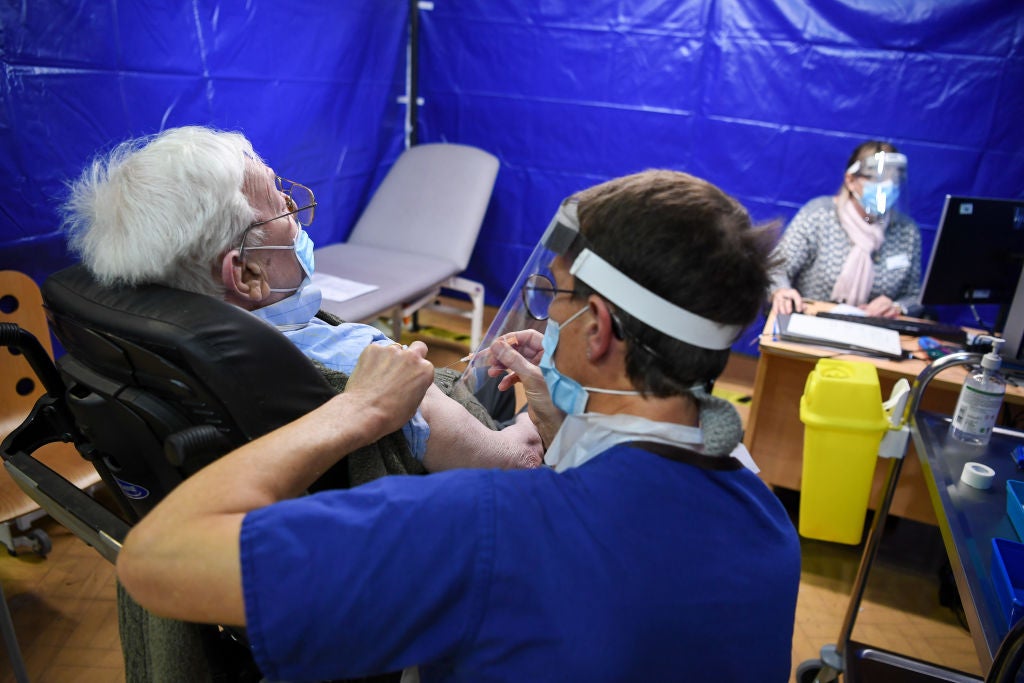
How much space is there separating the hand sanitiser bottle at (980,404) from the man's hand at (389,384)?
128 cm

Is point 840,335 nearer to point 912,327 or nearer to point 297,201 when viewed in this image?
point 912,327

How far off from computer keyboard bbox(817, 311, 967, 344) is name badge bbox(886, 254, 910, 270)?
39 cm

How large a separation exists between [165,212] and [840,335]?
2.09 m

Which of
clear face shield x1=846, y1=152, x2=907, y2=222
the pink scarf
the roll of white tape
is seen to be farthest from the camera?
the pink scarf

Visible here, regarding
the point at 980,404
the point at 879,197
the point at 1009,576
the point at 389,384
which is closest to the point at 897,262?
the point at 879,197

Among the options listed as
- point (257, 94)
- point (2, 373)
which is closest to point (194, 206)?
point (2, 373)

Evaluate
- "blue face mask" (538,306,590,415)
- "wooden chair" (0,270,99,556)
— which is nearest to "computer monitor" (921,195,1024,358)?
"blue face mask" (538,306,590,415)

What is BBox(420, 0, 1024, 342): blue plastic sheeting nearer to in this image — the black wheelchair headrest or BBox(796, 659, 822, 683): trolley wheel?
BBox(796, 659, 822, 683): trolley wheel

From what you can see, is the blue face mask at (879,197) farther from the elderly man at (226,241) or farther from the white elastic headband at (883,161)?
the elderly man at (226,241)

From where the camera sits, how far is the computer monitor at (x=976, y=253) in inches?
86.3

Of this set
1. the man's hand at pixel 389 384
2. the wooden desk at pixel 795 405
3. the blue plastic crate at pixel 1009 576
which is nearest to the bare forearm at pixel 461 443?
the man's hand at pixel 389 384

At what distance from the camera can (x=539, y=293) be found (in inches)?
40.5

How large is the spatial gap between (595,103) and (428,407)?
9.69 feet

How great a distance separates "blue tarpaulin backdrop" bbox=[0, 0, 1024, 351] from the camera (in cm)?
266
